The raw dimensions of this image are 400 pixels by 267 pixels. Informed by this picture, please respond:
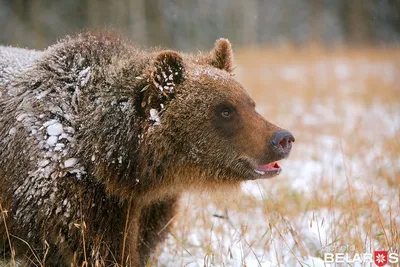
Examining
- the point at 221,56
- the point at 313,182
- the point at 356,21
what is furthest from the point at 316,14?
the point at 221,56

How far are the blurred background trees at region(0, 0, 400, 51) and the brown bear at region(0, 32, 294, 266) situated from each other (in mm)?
9290

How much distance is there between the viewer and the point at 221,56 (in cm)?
401

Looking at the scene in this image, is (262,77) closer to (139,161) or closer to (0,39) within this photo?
(0,39)

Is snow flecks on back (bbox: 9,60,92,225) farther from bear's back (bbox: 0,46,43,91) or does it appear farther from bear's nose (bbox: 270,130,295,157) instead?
bear's nose (bbox: 270,130,295,157)

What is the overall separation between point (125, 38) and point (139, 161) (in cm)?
121

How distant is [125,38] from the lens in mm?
4047

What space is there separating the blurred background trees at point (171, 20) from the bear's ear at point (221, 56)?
28.4 ft

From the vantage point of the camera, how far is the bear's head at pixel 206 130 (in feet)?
11.3

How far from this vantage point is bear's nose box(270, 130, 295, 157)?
3.39 meters

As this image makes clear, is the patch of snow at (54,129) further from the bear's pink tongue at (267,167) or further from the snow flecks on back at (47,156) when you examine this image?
the bear's pink tongue at (267,167)

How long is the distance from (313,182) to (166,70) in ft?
10.8

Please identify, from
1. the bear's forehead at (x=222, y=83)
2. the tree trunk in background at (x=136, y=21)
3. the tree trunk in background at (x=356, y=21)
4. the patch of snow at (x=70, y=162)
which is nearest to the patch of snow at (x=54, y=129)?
the patch of snow at (x=70, y=162)

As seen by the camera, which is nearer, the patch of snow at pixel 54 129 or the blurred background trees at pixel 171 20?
the patch of snow at pixel 54 129

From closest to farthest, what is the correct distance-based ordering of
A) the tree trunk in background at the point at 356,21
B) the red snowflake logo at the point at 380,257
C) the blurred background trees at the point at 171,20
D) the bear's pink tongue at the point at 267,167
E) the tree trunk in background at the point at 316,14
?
the bear's pink tongue at the point at 267,167 < the red snowflake logo at the point at 380,257 < the blurred background trees at the point at 171,20 < the tree trunk in background at the point at 356,21 < the tree trunk in background at the point at 316,14
